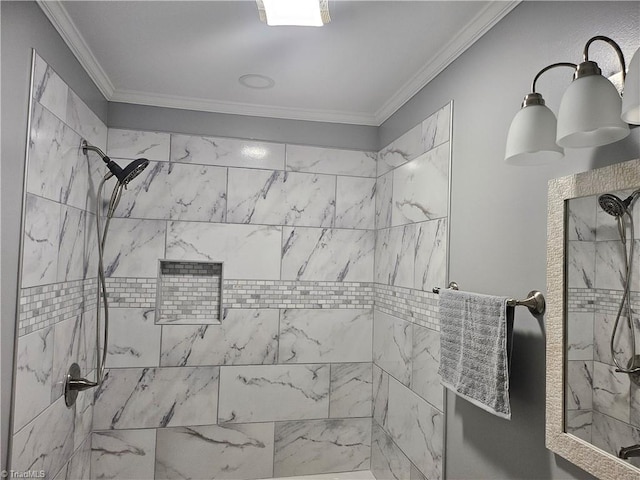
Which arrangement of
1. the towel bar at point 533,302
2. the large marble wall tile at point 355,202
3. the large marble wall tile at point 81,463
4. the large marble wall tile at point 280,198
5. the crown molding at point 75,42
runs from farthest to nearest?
1. the large marble wall tile at point 355,202
2. the large marble wall tile at point 280,198
3. the large marble wall tile at point 81,463
4. the crown molding at point 75,42
5. the towel bar at point 533,302

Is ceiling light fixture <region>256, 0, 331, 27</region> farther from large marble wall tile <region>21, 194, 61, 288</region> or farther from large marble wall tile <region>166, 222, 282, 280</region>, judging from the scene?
large marble wall tile <region>166, 222, 282, 280</region>

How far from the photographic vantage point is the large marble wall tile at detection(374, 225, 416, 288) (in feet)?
8.12

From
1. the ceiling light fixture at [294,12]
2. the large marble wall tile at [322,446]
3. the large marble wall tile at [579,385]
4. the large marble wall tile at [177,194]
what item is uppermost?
the ceiling light fixture at [294,12]

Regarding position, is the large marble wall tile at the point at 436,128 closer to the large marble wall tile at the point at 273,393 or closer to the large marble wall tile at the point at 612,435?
the large marble wall tile at the point at 612,435

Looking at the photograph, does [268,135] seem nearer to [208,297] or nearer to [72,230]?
[208,297]

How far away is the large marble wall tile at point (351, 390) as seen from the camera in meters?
2.97

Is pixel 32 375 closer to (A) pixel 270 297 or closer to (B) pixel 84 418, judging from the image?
(B) pixel 84 418

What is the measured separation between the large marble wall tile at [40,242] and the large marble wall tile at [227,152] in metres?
0.95

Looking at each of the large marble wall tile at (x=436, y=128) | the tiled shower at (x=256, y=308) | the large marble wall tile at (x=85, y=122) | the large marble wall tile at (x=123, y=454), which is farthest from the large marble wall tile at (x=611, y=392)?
the large marble wall tile at (x=123, y=454)

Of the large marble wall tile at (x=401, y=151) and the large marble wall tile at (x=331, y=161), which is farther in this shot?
the large marble wall tile at (x=331, y=161)

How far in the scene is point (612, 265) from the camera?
1171 mm

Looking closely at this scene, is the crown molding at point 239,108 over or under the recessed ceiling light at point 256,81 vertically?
under

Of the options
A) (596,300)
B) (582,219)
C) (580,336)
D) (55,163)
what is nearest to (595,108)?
(582,219)

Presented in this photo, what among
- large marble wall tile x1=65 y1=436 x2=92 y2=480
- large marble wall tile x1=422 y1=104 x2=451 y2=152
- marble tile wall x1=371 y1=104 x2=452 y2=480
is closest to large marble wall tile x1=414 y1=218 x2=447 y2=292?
marble tile wall x1=371 y1=104 x2=452 y2=480
